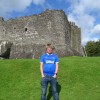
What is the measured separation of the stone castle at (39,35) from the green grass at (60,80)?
723 inches

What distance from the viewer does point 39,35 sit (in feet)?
148

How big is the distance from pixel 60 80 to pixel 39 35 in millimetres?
25010

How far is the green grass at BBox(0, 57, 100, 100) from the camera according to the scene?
18250 millimetres

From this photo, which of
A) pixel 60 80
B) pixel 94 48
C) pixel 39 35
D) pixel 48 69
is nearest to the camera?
pixel 48 69

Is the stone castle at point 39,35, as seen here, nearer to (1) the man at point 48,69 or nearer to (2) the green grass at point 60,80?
(2) the green grass at point 60,80

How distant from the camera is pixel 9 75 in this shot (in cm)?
2192

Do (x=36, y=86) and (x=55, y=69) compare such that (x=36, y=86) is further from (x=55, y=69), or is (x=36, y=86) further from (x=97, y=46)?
(x=97, y=46)

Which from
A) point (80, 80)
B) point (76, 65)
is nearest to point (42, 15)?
point (76, 65)

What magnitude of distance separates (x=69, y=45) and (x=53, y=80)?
2960 cm

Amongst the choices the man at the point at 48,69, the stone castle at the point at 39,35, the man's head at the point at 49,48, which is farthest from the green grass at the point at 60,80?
the stone castle at the point at 39,35

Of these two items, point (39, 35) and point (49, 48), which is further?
point (39, 35)

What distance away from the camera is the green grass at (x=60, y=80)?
59.9ft

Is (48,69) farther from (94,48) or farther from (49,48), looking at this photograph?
(94,48)

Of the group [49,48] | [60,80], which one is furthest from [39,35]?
[49,48]
